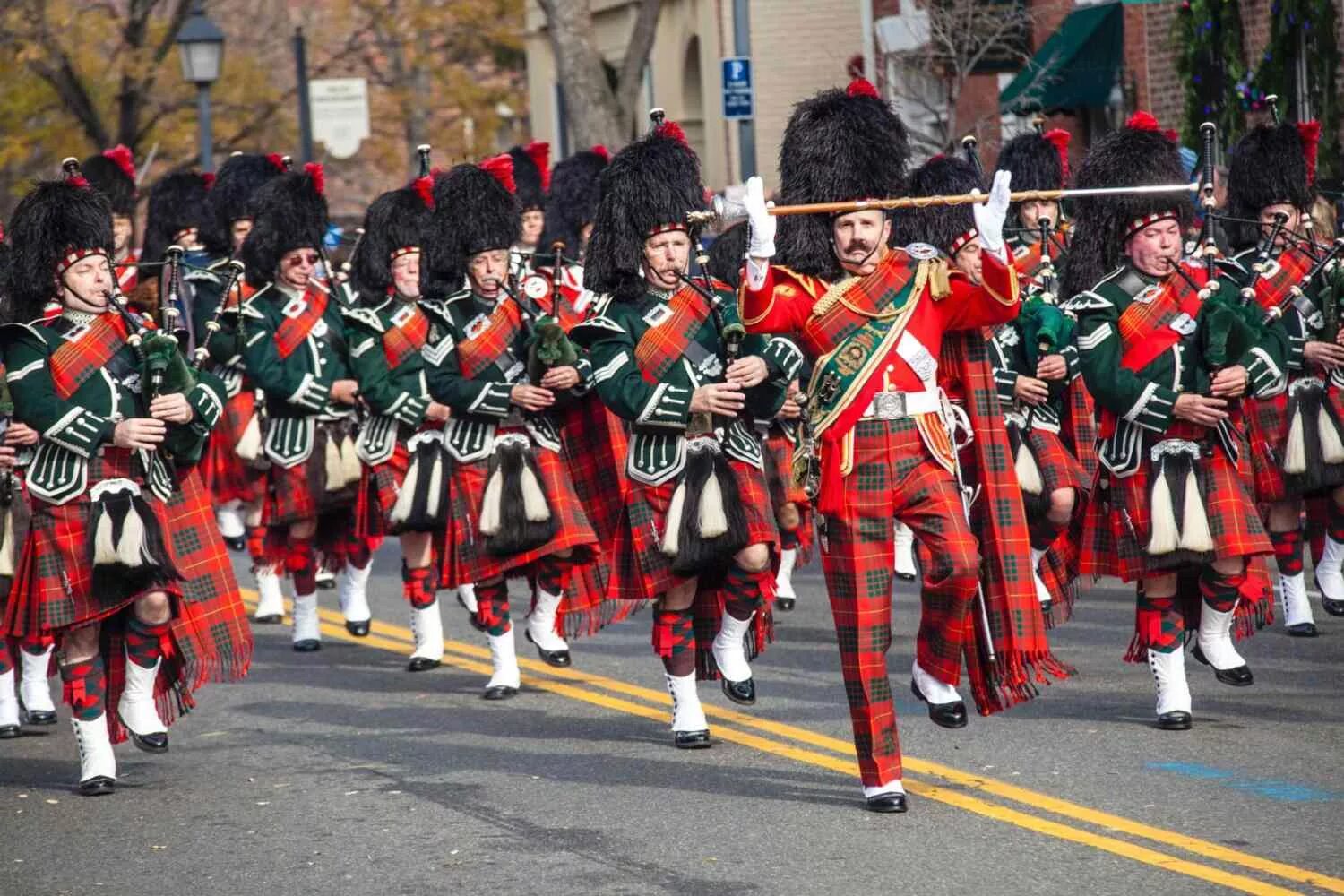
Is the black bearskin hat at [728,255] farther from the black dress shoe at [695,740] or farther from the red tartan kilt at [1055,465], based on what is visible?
the black dress shoe at [695,740]

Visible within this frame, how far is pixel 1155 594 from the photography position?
8703 millimetres

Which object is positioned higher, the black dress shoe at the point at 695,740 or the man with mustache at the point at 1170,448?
the man with mustache at the point at 1170,448

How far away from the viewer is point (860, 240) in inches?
298

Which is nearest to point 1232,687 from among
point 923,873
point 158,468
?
point 923,873

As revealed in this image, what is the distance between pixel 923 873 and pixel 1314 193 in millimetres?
5177

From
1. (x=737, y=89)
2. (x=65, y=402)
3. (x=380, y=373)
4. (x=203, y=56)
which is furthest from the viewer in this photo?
(x=203, y=56)

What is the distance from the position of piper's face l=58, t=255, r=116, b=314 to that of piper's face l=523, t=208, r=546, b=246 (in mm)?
4950

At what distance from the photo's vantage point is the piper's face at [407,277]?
38.8 feet

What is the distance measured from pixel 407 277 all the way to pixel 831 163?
4472 millimetres

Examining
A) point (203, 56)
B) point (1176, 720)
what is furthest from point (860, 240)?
point (203, 56)

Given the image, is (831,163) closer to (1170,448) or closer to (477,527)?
(1170,448)

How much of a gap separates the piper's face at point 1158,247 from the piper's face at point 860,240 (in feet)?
5.19

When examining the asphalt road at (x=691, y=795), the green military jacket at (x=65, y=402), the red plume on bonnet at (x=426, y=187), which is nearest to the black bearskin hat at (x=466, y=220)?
the red plume on bonnet at (x=426, y=187)

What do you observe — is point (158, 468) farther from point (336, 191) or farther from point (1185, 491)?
point (336, 191)
